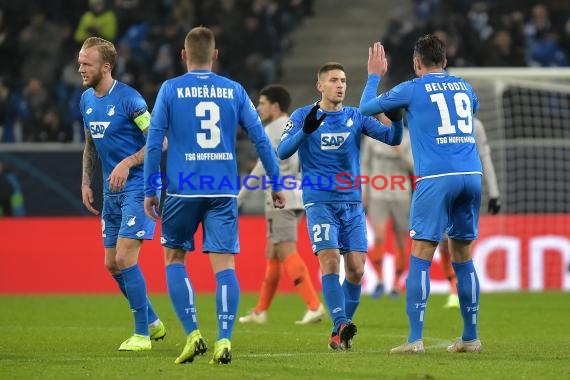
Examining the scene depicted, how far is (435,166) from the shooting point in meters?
8.45

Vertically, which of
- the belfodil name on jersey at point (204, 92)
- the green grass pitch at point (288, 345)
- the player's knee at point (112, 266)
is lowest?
the green grass pitch at point (288, 345)

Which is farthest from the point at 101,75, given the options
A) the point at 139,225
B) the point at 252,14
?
the point at 252,14

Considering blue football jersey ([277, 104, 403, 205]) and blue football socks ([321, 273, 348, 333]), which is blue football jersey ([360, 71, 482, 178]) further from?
blue football socks ([321, 273, 348, 333])

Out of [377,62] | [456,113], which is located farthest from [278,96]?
[456,113]

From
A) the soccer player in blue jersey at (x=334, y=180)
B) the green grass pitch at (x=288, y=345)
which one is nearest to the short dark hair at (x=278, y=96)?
the green grass pitch at (x=288, y=345)

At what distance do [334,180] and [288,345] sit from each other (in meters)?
1.40

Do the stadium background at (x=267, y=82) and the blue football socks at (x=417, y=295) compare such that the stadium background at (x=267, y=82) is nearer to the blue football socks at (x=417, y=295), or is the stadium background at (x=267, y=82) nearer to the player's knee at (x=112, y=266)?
the player's knee at (x=112, y=266)

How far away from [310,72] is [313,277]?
22.3 ft

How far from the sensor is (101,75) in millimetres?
9133

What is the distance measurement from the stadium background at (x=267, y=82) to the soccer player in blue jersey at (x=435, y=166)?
7.07m

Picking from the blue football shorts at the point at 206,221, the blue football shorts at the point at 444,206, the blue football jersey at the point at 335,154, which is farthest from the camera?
the blue football jersey at the point at 335,154

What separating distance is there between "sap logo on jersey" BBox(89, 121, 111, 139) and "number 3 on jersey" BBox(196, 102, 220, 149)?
154 cm

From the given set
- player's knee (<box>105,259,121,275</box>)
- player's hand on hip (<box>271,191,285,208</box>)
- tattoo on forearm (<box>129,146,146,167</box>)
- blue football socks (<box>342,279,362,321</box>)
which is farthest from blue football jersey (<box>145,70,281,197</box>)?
blue football socks (<box>342,279,362,321</box>)

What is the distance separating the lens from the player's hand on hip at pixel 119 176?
8766 millimetres
